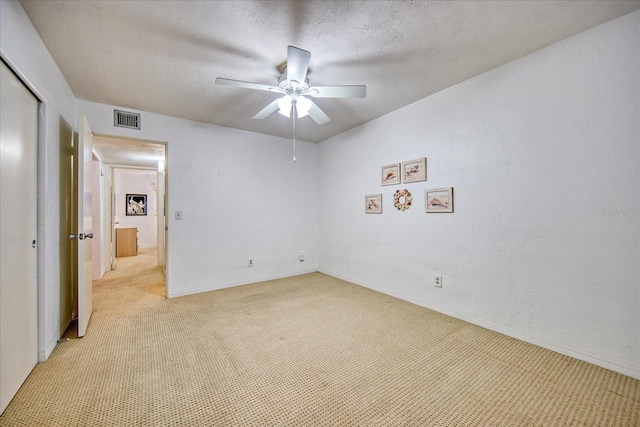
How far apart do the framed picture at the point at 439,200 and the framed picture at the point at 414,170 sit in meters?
0.19

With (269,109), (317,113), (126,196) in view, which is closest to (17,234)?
(269,109)

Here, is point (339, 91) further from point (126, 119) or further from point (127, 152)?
point (127, 152)

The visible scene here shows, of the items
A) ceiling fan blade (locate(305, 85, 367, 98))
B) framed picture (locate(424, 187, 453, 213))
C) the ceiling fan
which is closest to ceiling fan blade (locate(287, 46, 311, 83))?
the ceiling fan

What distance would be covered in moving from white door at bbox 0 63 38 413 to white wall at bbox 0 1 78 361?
0.19 feet

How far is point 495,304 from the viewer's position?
2350 millimetres

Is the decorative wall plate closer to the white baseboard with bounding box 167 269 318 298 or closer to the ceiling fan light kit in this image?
the ceiling fan light kit

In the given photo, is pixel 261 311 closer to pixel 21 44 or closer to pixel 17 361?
pixel 17 361

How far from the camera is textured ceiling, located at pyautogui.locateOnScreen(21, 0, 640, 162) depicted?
1608 mm

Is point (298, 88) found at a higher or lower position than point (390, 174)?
higher

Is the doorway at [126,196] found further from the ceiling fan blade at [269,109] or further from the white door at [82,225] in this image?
the ceiling fan blade at [269,109]

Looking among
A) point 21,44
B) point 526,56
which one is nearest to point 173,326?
→ point 21,44

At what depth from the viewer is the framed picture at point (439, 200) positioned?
2.68 metres

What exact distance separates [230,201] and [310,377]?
272 centimetres

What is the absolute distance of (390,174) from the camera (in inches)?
131
